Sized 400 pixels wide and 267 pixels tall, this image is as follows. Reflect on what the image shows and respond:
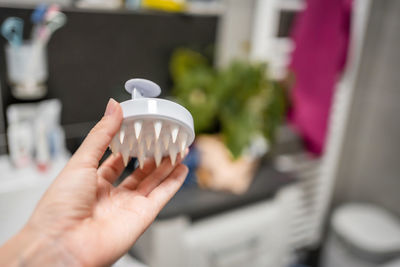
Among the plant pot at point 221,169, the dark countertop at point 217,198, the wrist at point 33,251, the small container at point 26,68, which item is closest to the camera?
the wrist at point 33,251

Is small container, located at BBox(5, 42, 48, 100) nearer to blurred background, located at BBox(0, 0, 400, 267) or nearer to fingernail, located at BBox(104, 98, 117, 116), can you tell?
blurred background, located at BBox(0, 0, 400, 267)

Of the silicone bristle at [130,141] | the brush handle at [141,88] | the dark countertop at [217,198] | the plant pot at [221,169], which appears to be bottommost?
the dark countertop at [217,198]

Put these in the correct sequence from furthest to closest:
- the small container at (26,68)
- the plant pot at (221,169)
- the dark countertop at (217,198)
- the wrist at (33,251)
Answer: the plant pot at (221,169)
the dark countertop at (217,198)
the small container at (26,68)
the wrist at (33,251)

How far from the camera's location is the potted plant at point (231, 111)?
115 centimetres

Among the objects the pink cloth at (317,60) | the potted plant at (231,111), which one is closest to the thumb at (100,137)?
the potted plant at (231,111)

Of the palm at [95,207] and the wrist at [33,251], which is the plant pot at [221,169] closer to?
the palm at [95,207]

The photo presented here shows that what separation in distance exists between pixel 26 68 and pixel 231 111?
2.26ft

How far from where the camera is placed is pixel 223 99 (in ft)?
3.82

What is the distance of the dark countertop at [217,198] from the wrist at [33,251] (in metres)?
0.68

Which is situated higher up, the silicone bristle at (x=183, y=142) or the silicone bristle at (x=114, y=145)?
the silicone bristle at (x=183, y=142)

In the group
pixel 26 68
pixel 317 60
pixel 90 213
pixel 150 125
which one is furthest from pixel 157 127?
pixel 317 60

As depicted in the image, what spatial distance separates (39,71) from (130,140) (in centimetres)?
79

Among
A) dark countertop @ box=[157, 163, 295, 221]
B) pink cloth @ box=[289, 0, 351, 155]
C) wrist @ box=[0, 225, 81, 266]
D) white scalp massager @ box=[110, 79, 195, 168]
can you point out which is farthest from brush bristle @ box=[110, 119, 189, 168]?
pink cloth @ box=[289, 0, 351, 155]

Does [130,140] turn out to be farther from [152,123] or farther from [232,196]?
[232,196]
